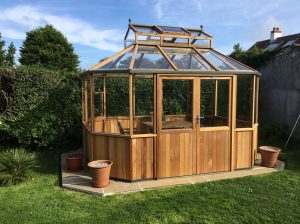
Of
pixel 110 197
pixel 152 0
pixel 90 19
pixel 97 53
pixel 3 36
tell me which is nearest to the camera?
pixel 110 197

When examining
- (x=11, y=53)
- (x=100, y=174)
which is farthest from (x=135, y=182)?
(x=11, y=53)

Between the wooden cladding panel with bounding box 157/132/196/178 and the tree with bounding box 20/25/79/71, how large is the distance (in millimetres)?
17895

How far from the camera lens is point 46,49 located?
22.5 meters

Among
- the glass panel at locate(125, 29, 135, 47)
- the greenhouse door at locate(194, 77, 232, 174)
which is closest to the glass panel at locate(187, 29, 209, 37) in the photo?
the glass panel at locate(125, 29, 135, 47)

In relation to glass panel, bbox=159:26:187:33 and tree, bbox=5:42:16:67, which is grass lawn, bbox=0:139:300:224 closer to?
glass panel, bbox=159:26:187:33

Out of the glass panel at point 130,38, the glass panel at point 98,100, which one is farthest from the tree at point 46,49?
the glass panel at point 130,38

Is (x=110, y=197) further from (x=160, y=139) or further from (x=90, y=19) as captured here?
(x=90, y=19)

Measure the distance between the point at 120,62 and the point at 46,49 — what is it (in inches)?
735

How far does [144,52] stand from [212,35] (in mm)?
1938

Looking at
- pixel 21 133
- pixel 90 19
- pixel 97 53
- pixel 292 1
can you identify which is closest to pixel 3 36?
pixel 97 53

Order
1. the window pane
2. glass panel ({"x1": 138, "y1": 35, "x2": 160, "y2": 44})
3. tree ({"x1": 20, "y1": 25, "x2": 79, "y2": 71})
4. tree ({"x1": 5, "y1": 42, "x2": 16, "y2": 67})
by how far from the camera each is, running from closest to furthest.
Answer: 1. glass panel ({"x1": 138, "y1": 35, "x2": 160, "y2": 44})
2. the window pane
3. tree ({"x1": 20, "y1": 25, "x2": 79, "y2": 71})
4. tree ({"x1": 5, "y1": 42, "x2": 16, "y2": 67})

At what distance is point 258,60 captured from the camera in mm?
11164

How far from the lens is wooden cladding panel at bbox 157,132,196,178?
18.9 ft

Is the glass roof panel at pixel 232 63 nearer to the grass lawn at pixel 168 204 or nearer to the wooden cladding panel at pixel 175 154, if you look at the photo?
the wooden cladding panel at pixel 175 154
